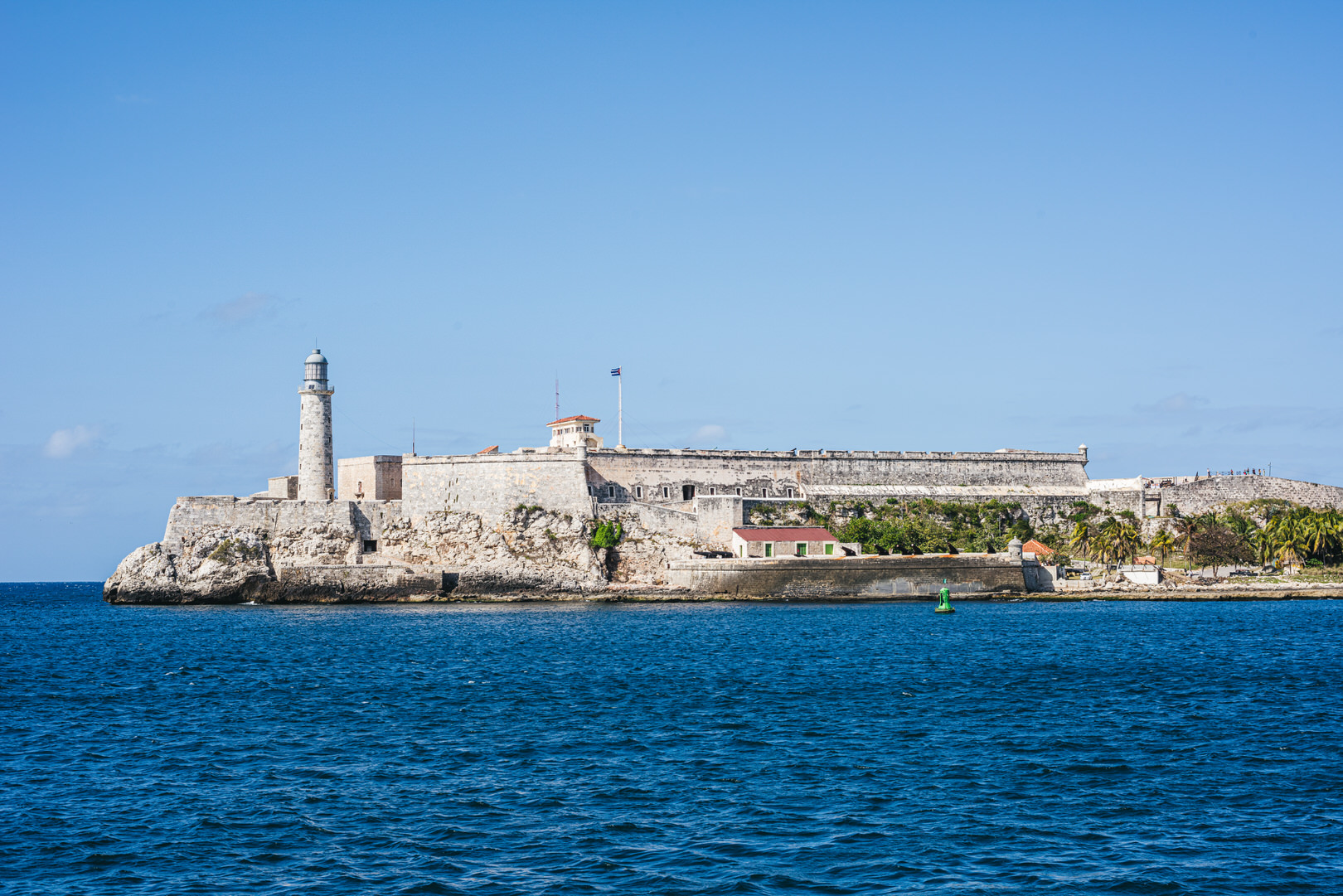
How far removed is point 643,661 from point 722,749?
10898 millimetres

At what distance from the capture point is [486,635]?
35.0 meters

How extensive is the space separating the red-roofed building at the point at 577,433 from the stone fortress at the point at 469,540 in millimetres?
832

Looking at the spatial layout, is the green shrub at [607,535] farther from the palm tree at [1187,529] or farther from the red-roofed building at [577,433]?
the palm tree at [1187,529]

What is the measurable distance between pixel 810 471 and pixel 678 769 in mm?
41536

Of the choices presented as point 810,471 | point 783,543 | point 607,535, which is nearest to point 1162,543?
point 810,471

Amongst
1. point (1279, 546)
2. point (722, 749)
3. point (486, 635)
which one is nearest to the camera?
point (722, 749)

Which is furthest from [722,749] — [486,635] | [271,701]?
[486,635]

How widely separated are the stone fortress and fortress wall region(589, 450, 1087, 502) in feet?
0.61

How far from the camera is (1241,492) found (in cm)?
5947

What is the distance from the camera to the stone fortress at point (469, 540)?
47.9 m

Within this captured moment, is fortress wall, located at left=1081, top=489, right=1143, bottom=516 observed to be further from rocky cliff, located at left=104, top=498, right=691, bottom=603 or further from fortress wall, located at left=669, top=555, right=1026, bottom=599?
rocky cliff, located at left=104, top=498, right=691, bottom=603

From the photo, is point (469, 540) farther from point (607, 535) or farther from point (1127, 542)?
point (1127, 542)

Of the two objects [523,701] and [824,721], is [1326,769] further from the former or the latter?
[523,701]

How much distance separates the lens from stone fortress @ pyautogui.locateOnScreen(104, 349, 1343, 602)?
4794 cm
